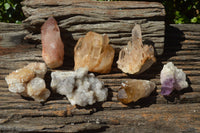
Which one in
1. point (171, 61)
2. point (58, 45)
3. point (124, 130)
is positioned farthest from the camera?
point (171, 61)

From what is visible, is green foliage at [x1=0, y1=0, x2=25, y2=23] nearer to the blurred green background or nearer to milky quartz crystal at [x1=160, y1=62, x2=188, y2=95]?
the blurred green background

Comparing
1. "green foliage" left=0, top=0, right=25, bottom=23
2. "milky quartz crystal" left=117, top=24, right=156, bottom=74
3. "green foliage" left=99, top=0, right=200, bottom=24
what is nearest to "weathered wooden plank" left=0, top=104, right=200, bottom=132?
"milky quartz crystal" left=117, top=24, right=156, bottom=74

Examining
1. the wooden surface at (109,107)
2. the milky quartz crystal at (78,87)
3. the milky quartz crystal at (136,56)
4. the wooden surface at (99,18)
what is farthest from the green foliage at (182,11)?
the milky quartz crystal at (78,87)

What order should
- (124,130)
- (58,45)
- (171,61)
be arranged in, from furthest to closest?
(171,61)
(58,45)
(124,130)

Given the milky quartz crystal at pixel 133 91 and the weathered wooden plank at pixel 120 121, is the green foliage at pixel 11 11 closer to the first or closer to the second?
the weathered wooden plank at pixel 120 121

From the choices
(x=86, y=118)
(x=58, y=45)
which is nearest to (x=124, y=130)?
(x=86, y=118)

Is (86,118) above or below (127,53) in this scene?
below

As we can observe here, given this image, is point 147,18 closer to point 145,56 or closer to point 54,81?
point 145,56
